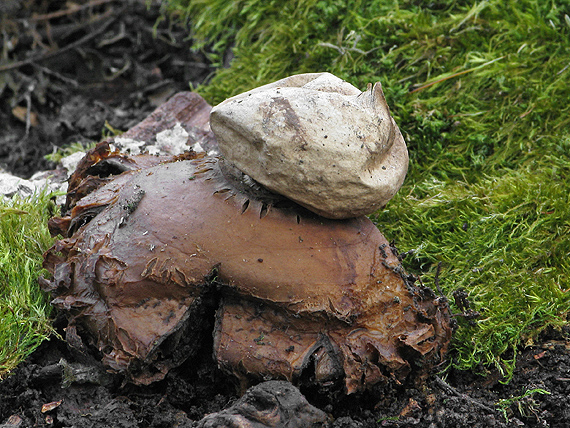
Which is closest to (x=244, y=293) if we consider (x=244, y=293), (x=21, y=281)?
(x=244, y=293)

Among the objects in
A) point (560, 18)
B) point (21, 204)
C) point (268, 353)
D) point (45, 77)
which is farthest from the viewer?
point (45, 77)

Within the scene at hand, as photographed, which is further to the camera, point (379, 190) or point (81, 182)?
point (81, 182)

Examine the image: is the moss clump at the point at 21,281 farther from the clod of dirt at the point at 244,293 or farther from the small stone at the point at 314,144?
the small stone at the point at 314,144

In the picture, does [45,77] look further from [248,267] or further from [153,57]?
[248,267]

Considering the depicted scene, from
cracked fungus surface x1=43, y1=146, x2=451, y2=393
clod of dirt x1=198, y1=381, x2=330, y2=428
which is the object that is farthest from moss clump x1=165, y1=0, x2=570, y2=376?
clod of dirt x1=198, y1=381, x2=330, y2=428

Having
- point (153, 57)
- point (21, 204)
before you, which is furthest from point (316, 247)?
point (153, 57)

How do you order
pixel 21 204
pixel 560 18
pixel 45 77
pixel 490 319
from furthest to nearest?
pixel 45 77 → pixel 560 18 → pixel 21 204 → pixel 490 319

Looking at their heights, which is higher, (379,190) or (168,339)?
(379,190)

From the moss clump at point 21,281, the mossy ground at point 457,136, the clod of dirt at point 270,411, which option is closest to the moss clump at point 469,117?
the mossy ground at point 457,136
